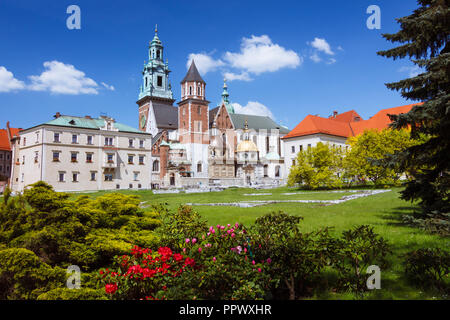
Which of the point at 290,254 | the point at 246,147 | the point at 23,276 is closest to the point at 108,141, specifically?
the point at 246,147

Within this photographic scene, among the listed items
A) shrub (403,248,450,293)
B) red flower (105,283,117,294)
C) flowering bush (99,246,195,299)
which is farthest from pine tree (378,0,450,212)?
red flower (105,283,117,294)

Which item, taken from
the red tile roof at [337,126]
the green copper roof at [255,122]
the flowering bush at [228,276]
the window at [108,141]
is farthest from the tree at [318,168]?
the green copper roof at [255,122]

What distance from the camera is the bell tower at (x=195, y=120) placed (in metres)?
65.2

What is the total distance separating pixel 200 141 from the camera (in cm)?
6662

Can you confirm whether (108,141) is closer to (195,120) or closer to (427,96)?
(195,120)

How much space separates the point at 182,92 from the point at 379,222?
63.1 m

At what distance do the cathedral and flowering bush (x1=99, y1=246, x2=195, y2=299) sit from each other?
46.4 metres

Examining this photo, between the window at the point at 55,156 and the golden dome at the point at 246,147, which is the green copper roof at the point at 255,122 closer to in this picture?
the golden dome at the point at 246,147

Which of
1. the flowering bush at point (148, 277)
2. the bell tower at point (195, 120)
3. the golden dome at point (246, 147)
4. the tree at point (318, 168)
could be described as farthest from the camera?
the golden dome at point (246, 147)

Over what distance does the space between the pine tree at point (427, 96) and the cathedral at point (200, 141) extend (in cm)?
4331

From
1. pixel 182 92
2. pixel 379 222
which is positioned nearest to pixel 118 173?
pixel 182 92

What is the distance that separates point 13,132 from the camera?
220ft

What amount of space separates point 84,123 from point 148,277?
51649 millimetres
